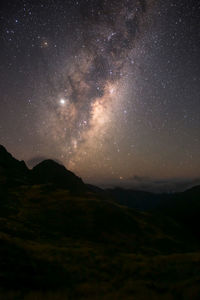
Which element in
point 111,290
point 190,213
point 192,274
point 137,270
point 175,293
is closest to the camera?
point 175,293

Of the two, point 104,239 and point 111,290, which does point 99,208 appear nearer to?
point 104,239

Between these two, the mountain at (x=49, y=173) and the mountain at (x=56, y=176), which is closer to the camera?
the mountain at (x=49, y=173)

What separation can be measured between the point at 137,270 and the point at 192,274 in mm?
3752

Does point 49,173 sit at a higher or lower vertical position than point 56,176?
higher

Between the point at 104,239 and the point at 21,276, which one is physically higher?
the point at 21,276

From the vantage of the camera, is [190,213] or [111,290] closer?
[111,290]

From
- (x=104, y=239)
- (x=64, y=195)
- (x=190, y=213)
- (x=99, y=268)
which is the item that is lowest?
(x=190, y=213)

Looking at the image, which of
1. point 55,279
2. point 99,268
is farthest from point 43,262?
point 99,268

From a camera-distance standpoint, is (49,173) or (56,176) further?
(49,173)

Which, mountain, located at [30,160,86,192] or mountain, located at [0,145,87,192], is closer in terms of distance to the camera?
mountain, located at [0,145,87,192]

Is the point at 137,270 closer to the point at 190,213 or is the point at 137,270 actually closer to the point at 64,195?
the point at 64,195

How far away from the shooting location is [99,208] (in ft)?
157

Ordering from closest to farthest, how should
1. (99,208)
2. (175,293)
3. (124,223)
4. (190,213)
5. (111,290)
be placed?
(175,293) < (111,290) < (124,223) < (99,208) < (190,213)

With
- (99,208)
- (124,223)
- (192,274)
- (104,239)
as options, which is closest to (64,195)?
(99,208)
